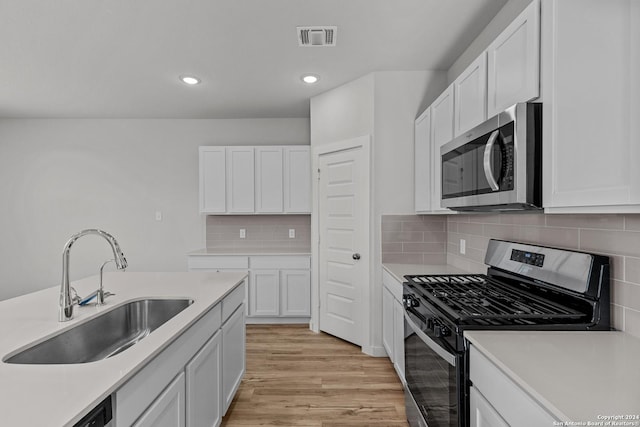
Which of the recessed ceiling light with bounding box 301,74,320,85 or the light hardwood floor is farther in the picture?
the recessed ceiling light with bounding box 301,74,320,85

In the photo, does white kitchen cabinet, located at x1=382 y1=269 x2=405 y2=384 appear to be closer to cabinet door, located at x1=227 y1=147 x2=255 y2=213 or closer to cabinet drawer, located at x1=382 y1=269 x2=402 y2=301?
cabinet drawer, located at x1=382 y1=269 x2=402 y2=301

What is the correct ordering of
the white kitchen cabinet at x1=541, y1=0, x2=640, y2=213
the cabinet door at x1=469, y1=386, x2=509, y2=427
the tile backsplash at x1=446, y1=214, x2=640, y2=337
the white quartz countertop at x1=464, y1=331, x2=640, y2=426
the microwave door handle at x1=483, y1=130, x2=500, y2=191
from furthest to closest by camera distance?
the microwave door handle at x1=483, y1=130, x2=500, y2=191
the tile backsplash at x1=446, y1=214, x2=640, y2=337
the cabinet door at x1=469, y1=386, x2=509, y2=427
the white kitchen cabinet at x1=541, y1=0, x2=640, y2=213
the white quartz countertop at x1=464, y1=331, x2=640, y2=426

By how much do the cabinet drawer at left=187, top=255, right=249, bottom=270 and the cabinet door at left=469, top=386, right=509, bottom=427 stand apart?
324cm

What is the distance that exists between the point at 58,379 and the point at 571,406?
1336 mm

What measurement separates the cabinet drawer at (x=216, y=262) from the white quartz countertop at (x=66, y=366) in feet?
6.21

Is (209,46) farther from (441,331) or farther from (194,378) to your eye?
(441,331)

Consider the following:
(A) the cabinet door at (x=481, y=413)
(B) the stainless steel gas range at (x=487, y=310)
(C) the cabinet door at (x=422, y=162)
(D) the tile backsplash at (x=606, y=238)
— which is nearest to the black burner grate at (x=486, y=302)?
(B) the stainless steel gas range at (x=487, y=310)

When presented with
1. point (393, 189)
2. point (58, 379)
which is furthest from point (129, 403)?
point (393, 189)

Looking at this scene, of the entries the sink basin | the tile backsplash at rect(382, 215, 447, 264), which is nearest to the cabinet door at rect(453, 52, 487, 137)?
the tile backsplash at rect(382, 215, 447, 264)

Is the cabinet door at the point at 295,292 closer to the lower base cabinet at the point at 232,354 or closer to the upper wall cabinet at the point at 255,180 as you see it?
the upper wall cabinet at the point at 255,180

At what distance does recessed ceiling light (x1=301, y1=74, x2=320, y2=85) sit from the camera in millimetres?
3358

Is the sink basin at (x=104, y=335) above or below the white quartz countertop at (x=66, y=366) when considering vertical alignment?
below

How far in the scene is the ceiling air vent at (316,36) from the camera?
2.50 meters

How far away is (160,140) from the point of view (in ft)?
15.9
